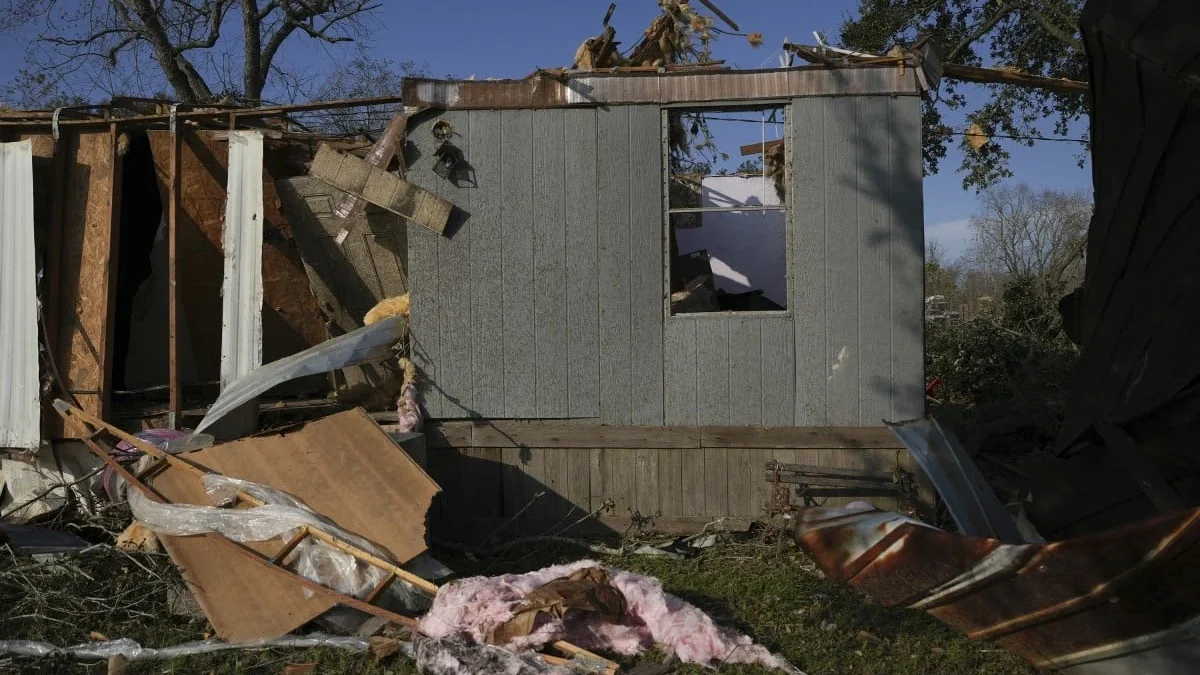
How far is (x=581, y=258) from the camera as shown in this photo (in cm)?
629

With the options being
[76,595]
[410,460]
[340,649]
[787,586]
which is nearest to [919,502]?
[787,586]

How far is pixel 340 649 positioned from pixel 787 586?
8.66ft

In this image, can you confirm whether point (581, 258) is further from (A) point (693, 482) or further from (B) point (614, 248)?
(A) point (693, 482)

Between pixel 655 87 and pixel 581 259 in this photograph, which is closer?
pixel 655 87

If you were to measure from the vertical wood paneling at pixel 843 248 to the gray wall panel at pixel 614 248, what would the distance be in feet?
4.61

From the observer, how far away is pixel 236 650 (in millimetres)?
4559

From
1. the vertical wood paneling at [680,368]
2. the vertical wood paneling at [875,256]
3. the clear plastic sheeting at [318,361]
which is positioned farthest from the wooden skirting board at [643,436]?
the clear plastic sheeting at [318,361]

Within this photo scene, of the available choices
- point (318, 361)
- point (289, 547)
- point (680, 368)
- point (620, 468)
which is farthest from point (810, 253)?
point (289, 547)

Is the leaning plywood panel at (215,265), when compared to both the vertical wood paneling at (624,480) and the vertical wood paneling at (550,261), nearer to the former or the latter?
the vertical wood paneling at (550,261)

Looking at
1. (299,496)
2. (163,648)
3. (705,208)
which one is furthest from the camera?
(705,208)

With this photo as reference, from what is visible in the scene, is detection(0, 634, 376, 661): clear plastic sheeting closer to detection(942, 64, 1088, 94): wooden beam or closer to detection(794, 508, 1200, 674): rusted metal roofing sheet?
detection(794, 508, 1200, 674): rusted metal roofing sheet

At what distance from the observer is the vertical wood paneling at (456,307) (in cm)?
638

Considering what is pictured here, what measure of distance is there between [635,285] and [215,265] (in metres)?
3.72

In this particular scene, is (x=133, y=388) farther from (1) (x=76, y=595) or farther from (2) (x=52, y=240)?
(1) (x=76, y=595)
